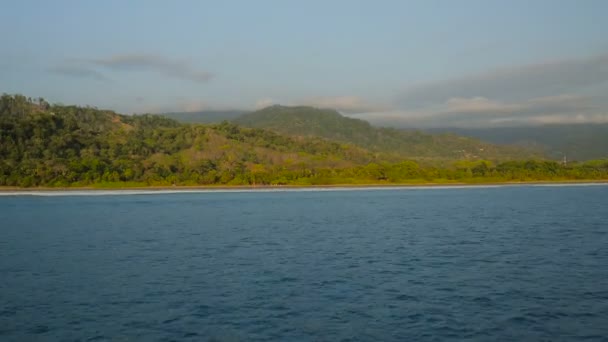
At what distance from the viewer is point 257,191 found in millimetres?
136000

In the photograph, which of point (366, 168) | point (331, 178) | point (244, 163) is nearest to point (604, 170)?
point (366, 168)

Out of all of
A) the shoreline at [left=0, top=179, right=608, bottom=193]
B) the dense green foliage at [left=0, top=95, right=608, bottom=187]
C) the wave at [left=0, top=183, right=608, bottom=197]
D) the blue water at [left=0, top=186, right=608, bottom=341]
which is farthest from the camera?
the dense green foliage at [left=0, top=95, right=608, bottom=187]

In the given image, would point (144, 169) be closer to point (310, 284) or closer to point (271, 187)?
point (271, 187)

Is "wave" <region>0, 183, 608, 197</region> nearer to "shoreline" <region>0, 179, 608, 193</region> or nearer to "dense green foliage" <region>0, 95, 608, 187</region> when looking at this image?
"shoreline" <region>0, 179, 608, 193</region>

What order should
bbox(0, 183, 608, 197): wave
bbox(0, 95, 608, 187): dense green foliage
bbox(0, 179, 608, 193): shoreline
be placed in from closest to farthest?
1. bbox(0, 183, 608, 197): wave
2. bbox(0, 179, 608, 193): shoreline
3. bbox(0, 95, 608, 187): dense green foliage

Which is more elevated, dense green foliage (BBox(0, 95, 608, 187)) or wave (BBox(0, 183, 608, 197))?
dense green foliage (BBox(0, 95, 608, 187))

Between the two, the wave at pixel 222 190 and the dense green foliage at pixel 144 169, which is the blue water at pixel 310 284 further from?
the dense green foliage at pixel 144 169

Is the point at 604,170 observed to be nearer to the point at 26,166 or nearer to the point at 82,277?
the point at 26,166

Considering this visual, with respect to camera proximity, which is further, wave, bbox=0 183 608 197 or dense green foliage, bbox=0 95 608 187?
dense green foliage, bbox=0 95 608 187

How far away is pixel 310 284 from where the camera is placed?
2470cm

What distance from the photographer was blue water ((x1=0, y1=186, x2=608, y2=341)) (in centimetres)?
1808

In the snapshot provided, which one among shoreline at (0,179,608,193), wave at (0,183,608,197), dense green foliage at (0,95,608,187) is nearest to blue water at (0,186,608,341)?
wave at (0,183,608,197)

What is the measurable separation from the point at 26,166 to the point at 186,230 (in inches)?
4466

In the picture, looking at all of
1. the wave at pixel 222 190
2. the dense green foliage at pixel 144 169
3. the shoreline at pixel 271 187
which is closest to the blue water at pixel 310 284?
the wave at pixel 222 190
